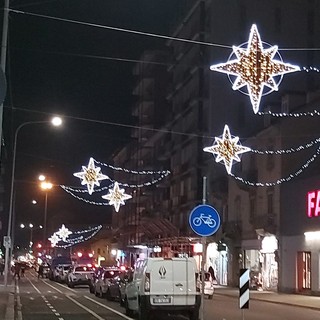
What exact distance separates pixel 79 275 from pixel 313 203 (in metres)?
16.9

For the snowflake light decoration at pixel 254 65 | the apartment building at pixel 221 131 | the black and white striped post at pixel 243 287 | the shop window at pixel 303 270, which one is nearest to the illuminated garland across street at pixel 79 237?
the apartment building at pixel 221 131

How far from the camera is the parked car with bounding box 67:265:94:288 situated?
50.1m

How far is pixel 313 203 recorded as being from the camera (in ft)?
137

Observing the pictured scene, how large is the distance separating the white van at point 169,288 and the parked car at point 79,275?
92.2 ft

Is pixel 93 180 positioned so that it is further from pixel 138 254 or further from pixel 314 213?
pixel 138 254

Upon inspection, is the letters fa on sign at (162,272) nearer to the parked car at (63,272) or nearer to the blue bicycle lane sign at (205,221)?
the blue bicycle lane sign at (205,221)

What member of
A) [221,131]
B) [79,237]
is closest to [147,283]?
[221,131]

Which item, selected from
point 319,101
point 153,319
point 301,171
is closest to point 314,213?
point 301,171

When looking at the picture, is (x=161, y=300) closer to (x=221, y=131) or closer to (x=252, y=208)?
(x=252, y=208)

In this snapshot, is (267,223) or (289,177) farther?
(267,223)

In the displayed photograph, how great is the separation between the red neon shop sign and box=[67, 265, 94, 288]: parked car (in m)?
15.5

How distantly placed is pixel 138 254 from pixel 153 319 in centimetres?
6927

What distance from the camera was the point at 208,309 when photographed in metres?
28.7

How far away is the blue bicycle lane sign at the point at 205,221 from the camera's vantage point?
706 inches
